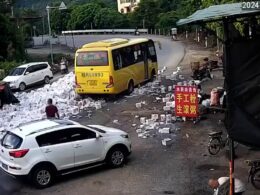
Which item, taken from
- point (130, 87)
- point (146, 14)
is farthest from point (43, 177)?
point (146, 14)

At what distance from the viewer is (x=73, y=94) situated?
26.4 m

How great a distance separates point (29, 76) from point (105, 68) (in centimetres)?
1041

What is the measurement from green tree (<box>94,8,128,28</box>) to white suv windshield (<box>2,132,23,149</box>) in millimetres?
67197

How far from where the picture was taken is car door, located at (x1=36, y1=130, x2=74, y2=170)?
44.7 feet

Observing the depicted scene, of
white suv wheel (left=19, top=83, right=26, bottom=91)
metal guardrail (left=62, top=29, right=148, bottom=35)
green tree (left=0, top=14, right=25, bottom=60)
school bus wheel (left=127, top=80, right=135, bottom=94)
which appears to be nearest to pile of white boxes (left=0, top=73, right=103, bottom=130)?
school bus wheel (left=127, top=80, right=135, bottom=94)

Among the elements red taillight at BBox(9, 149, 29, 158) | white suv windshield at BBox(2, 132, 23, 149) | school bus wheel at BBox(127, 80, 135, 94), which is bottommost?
school bus wheel at BBox(127, 80, 135, 94)

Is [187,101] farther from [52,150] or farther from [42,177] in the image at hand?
[42,177]

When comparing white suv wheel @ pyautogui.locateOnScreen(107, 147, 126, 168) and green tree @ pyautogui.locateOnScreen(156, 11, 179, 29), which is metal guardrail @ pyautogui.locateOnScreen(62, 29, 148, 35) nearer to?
green tree @ pyautogui.locateOnScreen(156, 11, 179, 29)

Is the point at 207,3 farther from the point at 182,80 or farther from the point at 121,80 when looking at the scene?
the point at 121,80

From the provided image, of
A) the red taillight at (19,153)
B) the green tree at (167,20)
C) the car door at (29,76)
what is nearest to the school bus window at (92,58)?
the car door at (29,76)

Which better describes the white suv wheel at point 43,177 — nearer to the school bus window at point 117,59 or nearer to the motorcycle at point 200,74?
the school bus window at point 117,59

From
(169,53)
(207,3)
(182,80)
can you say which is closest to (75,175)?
(182,80)

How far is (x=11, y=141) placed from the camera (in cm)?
1373

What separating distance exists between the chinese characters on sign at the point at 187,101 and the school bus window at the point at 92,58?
19.2ft
